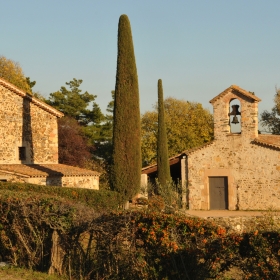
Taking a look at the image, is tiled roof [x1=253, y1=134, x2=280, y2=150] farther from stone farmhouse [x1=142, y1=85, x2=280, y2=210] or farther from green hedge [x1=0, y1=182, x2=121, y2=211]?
green hedge [x1=0, y1=182, x2=121, y2=211]

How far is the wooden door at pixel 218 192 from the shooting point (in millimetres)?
28312

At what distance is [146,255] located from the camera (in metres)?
8.80

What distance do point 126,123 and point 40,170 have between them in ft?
15.2

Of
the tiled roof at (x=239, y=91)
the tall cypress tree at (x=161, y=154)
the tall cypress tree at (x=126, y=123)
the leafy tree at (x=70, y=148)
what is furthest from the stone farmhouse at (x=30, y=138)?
the leafy tree at (x=70, y=148)

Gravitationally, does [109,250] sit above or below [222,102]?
below

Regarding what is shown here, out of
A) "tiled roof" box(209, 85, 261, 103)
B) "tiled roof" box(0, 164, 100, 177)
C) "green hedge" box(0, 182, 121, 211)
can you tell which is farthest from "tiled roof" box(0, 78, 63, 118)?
"tiled roof" box(209, 85, 261, 103)

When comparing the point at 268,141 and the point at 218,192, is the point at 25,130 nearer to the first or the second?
the point at 218,192

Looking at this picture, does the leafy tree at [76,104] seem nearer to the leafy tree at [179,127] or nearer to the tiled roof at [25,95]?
the leafy tree at [179,127]

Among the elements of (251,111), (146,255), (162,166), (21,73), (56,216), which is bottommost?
(146,255)


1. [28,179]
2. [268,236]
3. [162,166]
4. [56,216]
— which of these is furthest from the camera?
[162,166]

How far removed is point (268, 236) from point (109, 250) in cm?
271

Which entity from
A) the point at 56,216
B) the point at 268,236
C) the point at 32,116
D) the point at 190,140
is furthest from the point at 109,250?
the point at 190,140

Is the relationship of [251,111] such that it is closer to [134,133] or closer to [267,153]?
[267,153]

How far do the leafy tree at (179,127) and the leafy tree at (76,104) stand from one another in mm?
4689
